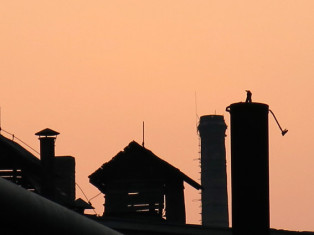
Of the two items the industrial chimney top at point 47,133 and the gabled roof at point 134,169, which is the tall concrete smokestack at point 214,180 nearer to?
the gabled roof at point 134,169

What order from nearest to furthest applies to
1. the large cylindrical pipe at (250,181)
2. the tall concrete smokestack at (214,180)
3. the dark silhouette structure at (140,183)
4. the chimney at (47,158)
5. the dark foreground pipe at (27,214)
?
the dark foreground pipe at (27,214), the large cylindrical pipe at (250,181), the chimney at (47,158), the dark silhouette structure at (140,183), the tall concrete smokestack at (214,180)

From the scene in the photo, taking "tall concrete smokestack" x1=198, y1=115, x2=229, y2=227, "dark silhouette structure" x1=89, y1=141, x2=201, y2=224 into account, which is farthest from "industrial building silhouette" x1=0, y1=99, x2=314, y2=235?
"tall concrete smokestack" x1=198, y1=115, x2=229, y2=227

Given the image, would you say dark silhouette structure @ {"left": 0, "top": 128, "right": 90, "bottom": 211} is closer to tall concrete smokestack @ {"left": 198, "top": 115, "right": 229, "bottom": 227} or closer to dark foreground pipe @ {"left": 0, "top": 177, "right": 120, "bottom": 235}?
dark foreground pipe @ {"left": 0, "top": 177, "right": 120, "bottom": 235}

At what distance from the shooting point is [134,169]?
34.8 metres

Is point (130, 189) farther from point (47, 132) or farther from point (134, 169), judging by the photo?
point (47, 132)

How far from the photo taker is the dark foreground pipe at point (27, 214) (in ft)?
18.6

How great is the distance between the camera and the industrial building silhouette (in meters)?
5.91

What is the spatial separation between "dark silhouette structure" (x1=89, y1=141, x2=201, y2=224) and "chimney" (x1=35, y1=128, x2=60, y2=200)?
5.73 meters

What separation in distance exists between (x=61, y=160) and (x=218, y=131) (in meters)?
98.8

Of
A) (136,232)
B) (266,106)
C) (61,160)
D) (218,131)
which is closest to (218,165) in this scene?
(218,131)

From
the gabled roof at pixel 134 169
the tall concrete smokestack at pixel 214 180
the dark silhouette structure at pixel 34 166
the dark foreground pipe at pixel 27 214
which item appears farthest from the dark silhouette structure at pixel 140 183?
the tall concrete smokestack at pixel 214 180

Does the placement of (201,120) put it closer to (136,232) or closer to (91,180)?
(91,180)

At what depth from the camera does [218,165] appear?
12600 cm

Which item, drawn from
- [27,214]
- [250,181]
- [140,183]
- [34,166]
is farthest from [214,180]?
[27,214]
